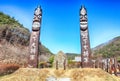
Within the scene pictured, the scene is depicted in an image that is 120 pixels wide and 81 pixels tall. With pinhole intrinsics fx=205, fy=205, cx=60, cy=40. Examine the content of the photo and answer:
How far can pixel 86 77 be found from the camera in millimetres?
17219

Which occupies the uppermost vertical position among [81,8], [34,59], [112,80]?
[81,8]

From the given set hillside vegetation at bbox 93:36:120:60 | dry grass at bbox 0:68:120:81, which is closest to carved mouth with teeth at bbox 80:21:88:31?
dry grass at bbox 0:68:120:81

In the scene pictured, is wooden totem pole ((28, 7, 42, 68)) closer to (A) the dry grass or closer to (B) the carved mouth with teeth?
(A) the dry grass

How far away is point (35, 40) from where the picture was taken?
2138 centimetres

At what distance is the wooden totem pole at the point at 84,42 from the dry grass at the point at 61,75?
2129 mm

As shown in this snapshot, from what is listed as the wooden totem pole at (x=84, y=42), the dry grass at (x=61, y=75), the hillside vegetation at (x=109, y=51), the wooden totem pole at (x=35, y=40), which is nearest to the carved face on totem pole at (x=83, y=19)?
the wooden totem pole at (x=84, y=42)

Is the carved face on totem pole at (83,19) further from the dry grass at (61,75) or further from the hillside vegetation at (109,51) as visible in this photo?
the hillside vegetation at (109,51)

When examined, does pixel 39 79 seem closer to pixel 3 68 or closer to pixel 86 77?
pixel 86 77

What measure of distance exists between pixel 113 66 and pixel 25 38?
95.4 feet

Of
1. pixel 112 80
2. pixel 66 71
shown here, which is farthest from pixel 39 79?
pixel 112 80

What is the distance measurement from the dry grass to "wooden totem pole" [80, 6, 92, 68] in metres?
2.13

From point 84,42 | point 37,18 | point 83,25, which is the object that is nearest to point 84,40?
point 84,42

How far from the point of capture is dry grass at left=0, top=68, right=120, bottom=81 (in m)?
17.1

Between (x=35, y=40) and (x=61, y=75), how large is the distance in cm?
508
